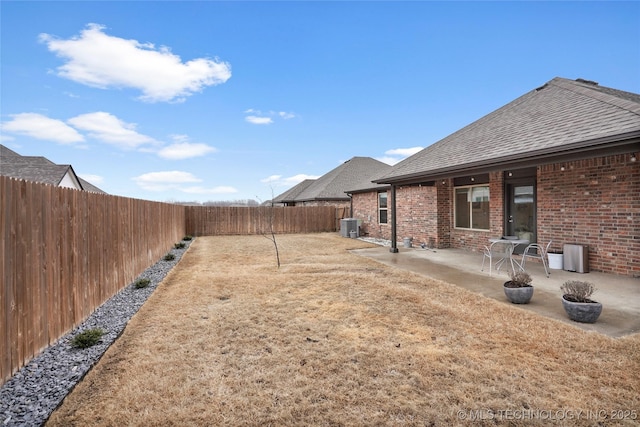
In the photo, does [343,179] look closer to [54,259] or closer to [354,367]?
[54,259]

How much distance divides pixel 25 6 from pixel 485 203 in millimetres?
13063

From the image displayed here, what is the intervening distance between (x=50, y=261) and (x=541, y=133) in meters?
9.50

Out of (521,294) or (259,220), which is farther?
(259,220)

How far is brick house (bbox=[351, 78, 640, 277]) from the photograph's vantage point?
6238 mm

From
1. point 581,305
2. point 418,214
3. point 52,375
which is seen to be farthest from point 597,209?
point 52,375

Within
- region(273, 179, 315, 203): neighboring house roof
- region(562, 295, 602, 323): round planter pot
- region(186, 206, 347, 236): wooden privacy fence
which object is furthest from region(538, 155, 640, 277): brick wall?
region(273, 179, 315, 203): neighboring house roof

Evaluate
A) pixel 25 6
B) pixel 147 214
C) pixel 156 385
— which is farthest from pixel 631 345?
pixel 25 6

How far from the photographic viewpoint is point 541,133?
742 centimetres

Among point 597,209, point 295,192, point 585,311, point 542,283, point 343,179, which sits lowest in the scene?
point 542,283

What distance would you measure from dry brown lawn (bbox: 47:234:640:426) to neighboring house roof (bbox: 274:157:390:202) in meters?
17.2

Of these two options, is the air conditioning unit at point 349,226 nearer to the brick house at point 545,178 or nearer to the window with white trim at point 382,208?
the window with white trim at point 382,208

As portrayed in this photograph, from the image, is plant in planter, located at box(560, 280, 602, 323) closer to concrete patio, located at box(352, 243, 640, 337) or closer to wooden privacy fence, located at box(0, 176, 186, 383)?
concrete patio, located at box(352, 243, 640, 337)

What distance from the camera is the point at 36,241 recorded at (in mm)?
3342

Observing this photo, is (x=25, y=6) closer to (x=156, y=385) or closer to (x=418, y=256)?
(x=156, y=385)
